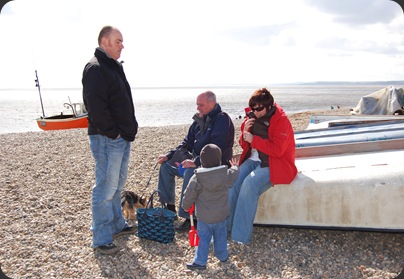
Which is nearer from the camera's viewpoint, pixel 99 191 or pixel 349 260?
pixel 349 260

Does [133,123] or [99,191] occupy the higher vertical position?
[133,123]

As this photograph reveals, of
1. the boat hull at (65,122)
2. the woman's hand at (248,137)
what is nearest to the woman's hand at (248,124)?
the woman's hand at (248,137)

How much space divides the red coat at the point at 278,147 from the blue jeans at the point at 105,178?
157 cm

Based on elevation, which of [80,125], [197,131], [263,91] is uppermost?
[263,91]

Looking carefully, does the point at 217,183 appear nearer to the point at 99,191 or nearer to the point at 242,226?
the point at 242,226

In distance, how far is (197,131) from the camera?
208 inches

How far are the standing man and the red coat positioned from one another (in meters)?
1.55

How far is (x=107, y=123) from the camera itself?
3922mm

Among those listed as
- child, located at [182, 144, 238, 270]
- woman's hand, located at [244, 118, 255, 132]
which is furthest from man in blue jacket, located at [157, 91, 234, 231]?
child, located at [182, 144, 238, 270]

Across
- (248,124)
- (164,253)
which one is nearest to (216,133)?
(248,124)

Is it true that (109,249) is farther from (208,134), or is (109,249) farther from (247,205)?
(208,134)

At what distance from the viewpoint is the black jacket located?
12.7ft

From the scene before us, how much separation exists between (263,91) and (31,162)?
7.40m

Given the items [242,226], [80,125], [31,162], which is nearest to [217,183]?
[242,226]
